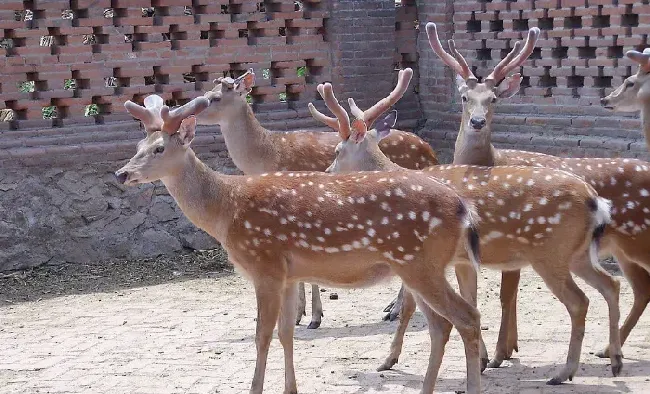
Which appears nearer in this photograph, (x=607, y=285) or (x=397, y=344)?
(x=607, y=285)

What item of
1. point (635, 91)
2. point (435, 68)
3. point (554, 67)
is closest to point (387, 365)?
point (635, 91)

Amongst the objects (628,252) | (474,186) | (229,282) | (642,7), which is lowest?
(229,282)

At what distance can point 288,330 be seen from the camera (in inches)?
267

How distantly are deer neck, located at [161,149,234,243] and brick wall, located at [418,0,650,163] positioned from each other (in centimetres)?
412

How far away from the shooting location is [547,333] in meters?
7.86

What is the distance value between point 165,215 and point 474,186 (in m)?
4.47

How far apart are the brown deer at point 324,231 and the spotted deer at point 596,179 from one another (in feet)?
3.61

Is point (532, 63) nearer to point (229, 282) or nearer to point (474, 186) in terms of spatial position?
point (229, 282)

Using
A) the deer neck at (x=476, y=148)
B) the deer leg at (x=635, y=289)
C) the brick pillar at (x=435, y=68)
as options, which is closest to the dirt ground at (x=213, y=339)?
the deer leg at (x=635, y=289)

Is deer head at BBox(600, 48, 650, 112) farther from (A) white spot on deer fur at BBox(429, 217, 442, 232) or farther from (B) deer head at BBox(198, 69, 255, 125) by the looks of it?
(B) deer head at BBox(198, 69, 255, 125)

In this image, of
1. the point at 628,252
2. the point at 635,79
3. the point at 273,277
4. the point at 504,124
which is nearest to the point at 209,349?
the point at 273,277

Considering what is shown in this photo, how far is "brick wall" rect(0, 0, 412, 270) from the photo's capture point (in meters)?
9.91

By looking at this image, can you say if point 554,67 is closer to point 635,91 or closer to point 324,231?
point 635,91

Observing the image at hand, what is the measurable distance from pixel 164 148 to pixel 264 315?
1180 millimetres
